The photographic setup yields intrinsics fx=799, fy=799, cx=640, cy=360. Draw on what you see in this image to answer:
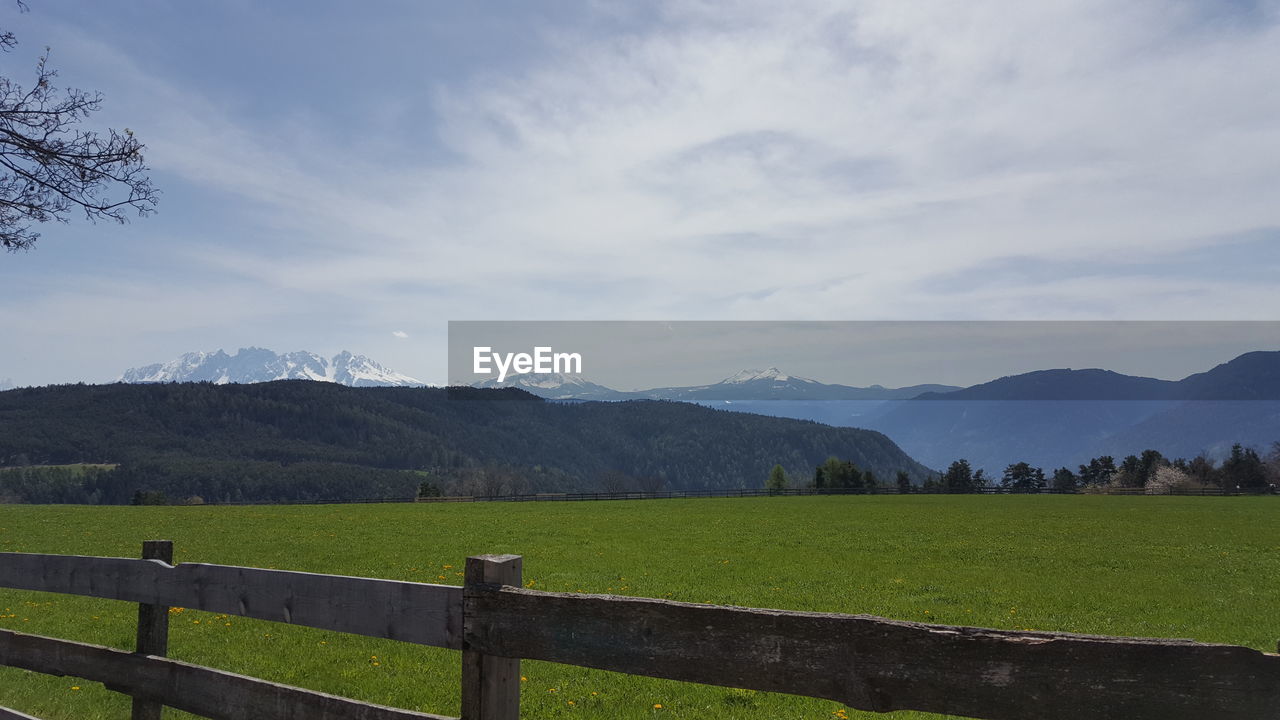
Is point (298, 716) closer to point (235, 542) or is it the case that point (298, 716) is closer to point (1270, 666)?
point (1270, 666)

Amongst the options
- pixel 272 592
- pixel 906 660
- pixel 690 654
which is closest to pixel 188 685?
pixel 272 592

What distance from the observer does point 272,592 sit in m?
4.72

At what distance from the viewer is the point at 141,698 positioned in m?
5.30

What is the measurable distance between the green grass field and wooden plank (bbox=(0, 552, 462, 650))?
10.3 feet

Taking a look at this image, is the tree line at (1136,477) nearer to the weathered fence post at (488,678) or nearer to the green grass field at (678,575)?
the green grass field at (678,575)

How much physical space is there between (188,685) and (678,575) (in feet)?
48.1

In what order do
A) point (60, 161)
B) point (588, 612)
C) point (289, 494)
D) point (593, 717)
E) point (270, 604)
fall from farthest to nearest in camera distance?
1. point (289, 494)
2. point (60, 161)
3. point (593, 717)
4. point (270, 604)
5. point (588, 612)

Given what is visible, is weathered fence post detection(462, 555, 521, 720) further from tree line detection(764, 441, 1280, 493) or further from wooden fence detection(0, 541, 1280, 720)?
tree line detection(764, 441, 1280, 493)

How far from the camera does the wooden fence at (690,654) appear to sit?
2.74 meters

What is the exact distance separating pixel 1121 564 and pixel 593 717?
19.7 m

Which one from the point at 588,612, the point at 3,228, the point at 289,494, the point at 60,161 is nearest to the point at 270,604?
the point at 588,612

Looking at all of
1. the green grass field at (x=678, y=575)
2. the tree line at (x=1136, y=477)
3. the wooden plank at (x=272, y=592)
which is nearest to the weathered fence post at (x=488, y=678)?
the wooden plank at (x=272, y=592)

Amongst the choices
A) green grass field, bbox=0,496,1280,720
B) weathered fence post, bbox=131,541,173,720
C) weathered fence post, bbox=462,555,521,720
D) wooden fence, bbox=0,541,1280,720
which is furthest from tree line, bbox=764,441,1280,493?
weathered fence post, bbox=462,555,521,720

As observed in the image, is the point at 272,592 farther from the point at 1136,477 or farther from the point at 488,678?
the point at 1136,477
